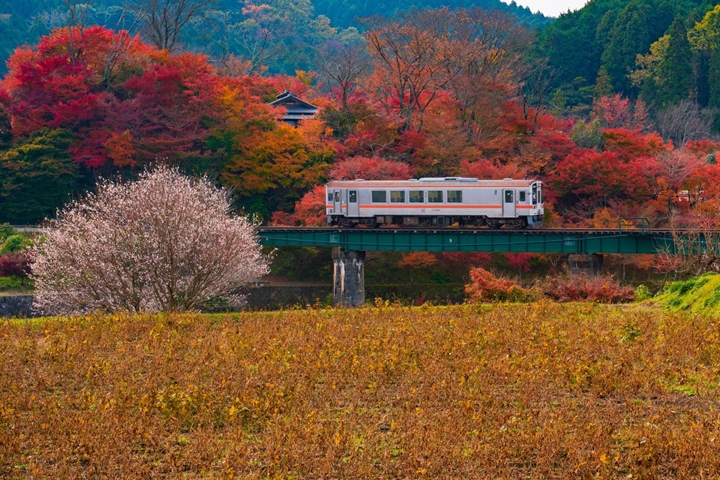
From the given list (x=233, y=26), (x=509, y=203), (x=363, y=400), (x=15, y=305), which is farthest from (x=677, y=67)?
(x=363, y=400)

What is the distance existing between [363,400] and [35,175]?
40.4m

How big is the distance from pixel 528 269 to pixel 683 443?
120 ft

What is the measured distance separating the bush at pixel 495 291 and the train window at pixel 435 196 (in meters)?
9.81

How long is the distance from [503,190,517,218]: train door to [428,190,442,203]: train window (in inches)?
116

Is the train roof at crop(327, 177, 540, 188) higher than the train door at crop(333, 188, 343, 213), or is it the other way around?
the train roof at crop(327, 177, 540, 188)

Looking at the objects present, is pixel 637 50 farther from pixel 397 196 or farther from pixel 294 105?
pixel 397 196

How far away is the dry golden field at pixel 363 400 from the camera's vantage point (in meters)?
10.3

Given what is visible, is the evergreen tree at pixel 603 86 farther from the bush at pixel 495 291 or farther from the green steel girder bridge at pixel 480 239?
the bush at pixel 495 291

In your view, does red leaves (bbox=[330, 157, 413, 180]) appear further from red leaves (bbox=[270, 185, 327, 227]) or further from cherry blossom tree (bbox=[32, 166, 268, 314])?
cherry blossom tree (bbox=[32, 166, 268, 314])

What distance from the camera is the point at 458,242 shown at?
39031 mm

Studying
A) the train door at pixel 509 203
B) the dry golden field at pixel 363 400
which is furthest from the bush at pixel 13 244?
the dry golden field at pixel 363 400

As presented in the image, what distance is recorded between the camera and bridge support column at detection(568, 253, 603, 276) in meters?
37.9

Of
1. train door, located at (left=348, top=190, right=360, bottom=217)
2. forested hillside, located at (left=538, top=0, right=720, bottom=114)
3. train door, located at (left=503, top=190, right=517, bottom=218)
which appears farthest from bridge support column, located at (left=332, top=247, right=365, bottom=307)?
forested hillside, located at (left=538, top=0, right=720, bottom=114)

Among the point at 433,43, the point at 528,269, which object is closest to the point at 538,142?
the point at 528,269
